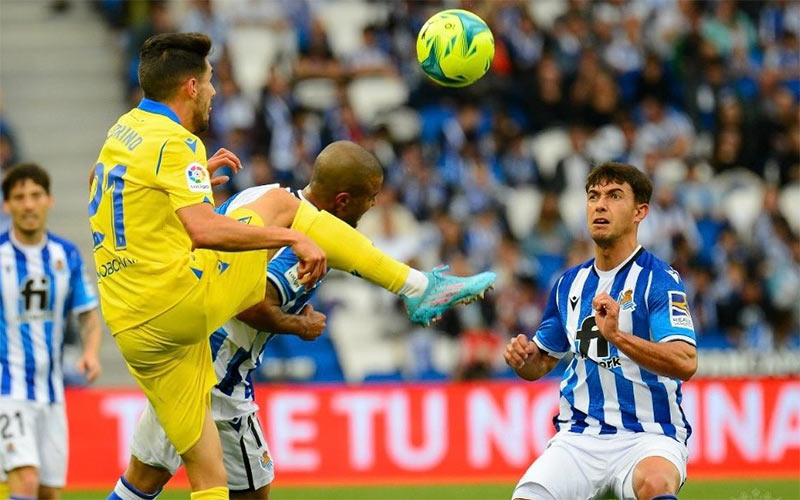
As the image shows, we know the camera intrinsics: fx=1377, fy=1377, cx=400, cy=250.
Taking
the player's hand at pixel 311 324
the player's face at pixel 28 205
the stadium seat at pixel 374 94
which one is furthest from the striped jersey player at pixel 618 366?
the stadium seat at pixel 374 94

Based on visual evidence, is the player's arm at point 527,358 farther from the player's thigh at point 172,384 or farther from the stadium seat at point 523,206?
the stadium seat at point 523,206

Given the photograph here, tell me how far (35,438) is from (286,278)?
8.02ft

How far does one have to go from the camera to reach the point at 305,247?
5.73 m

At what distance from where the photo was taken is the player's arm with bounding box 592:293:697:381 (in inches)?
233

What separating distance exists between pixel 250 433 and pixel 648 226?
983 cm

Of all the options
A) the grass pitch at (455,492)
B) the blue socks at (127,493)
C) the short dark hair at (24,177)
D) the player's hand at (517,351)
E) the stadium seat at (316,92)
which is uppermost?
the stadium seat at (316,92)

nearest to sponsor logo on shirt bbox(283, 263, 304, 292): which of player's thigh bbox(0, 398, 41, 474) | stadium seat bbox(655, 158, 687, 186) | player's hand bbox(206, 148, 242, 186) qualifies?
player's hand bbox(206, 148, 242, 186)

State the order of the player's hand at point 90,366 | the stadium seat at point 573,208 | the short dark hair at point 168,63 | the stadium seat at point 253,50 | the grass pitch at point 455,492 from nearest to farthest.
A: 1. the short dark hair at point 168,63
2. the player's hand at point 90,366
3. the grass pitch at point 455,492
4. the stadium seat at point 573,208
5. the stadium seat at point 253,50

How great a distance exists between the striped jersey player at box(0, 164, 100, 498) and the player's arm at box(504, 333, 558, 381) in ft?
9.70

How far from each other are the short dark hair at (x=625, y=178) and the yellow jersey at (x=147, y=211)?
74.1 inches

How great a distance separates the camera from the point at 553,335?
675 centimetres

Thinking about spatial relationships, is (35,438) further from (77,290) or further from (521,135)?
(521,135)

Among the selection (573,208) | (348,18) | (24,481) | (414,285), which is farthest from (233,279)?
(348,18)

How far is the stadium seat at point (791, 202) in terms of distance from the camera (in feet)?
56.3
